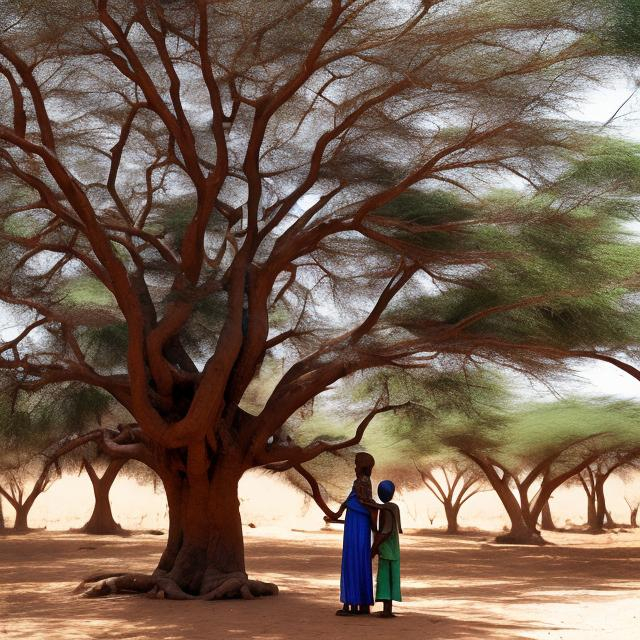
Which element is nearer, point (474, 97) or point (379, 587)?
point (379, 587)

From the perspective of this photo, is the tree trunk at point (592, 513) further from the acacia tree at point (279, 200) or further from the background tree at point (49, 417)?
the acacia tree at point (279, 200)

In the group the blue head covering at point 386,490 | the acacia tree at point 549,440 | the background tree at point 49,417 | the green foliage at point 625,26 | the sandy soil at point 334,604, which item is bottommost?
the sandy soil at point 334,604

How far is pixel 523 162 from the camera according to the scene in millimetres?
12469

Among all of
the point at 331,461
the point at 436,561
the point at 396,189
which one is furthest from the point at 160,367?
the point at 331,461

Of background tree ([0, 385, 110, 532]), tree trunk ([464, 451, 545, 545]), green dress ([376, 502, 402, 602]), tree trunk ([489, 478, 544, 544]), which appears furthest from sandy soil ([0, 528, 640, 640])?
tree trunk ([464, 451, 545, 545])

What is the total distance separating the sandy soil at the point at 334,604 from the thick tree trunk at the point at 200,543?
372 millimetres

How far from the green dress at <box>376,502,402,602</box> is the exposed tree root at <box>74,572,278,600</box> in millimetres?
2684

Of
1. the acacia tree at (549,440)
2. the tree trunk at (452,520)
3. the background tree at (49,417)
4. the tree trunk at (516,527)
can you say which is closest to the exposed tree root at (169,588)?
the background tree at (49,417)

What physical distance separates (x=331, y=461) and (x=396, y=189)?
16001mm

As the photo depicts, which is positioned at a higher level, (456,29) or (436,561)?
(456,29)

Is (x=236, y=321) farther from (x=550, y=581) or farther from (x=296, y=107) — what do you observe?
(x=550, y=581)

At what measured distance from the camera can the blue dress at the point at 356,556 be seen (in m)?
9.68

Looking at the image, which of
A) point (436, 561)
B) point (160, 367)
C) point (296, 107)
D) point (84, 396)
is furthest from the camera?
point (436, 561)

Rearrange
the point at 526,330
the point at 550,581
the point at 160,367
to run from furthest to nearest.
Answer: the point at 550,581 < the point at 526,330 < the point at 160,367
